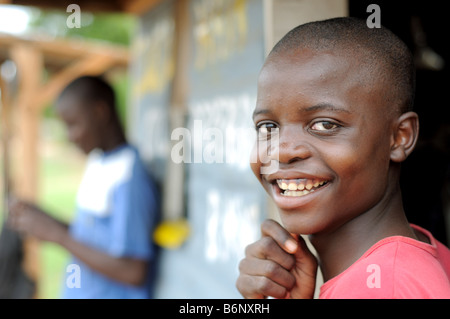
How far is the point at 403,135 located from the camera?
0.99 meters

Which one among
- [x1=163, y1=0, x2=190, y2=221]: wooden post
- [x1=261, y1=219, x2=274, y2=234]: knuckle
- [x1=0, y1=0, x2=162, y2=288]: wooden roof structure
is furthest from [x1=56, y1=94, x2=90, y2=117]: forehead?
[x1=261, y1=219, x2=274, y2=234]: knuckle

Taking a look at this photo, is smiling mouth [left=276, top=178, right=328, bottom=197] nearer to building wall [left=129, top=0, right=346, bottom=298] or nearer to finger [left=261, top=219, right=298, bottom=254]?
finger [left=261, top=219, right=298, bottom=254]

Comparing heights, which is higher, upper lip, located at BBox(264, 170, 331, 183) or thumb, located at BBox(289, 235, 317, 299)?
upper lip, located at BBox(264, 170, 331, 183)

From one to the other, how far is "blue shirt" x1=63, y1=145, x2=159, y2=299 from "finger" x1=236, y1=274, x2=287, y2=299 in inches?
55.6

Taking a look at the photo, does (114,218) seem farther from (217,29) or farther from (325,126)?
(325,126)

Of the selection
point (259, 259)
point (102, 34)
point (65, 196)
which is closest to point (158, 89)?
point (259, 259)

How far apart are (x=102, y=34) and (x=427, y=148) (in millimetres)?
8732

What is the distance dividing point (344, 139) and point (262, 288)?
394 millimetres

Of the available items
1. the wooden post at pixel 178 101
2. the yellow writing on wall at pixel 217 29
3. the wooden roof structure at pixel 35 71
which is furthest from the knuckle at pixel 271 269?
the wooden roof structure at pixel 35 71

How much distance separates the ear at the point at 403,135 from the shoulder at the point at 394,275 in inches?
7.0

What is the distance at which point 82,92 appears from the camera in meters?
2.71

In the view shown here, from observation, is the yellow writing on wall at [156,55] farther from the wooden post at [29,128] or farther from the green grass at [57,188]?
the green grass at [57,188]

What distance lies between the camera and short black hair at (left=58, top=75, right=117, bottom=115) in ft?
8.89
